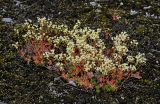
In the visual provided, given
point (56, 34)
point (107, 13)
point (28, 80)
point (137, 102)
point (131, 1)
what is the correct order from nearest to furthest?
point (137, 102) < point (28, 80) < point (56, 34) < point (107, 13) < point (131, 1)

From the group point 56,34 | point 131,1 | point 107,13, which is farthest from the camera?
point 131,1

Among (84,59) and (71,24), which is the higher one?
(84,59)

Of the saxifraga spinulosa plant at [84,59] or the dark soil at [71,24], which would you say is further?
the saxifraga spinulosa plant at [84,59]

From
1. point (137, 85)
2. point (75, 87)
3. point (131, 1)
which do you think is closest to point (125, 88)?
point (137, 85)

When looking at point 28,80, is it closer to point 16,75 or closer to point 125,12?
point 16,75

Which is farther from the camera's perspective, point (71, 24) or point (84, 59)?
point (71, 24)

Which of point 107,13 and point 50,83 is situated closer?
point 50,83

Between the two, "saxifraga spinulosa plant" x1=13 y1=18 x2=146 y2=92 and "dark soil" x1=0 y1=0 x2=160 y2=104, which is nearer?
"dark soil" x1=0 y1=0 x2=160 y2=104
